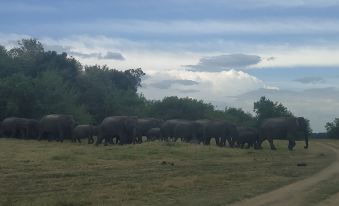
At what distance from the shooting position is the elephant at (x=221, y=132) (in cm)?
5203

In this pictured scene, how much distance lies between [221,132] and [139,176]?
28897mm

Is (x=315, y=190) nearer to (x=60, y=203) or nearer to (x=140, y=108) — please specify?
(x=60, y=203)

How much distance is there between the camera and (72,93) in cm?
7725

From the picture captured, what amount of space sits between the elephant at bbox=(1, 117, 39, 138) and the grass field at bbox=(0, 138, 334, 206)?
23647 mm

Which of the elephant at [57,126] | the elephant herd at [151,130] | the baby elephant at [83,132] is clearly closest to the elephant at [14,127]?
the elephant herd at [151,130]

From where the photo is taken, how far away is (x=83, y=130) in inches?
2126

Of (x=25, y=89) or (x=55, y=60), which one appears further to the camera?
(x=55, y=60)

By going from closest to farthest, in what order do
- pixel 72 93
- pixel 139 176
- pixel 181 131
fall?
1. pixel 139 176
2. pixel 181 131
3. pixel 72 93

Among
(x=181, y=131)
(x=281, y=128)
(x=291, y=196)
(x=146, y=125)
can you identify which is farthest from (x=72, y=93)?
(x=291, y=196)

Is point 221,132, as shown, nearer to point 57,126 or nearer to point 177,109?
point 57,126

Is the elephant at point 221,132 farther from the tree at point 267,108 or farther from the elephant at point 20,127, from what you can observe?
the tree at point 267,108

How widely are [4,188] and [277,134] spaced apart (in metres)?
34.0

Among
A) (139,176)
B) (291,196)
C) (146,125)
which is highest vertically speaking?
(146,125)

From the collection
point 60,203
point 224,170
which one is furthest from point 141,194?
point 224,170
